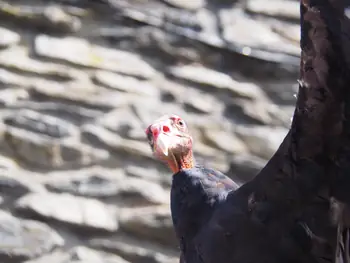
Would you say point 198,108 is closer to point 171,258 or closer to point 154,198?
point 154,198

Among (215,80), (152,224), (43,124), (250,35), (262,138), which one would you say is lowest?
(152,224)

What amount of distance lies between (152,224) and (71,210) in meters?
0.21

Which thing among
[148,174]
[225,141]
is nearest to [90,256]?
Answer: [148,174]

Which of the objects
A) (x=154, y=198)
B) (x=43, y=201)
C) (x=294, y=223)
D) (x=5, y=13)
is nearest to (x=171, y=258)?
(x=154, y=198)

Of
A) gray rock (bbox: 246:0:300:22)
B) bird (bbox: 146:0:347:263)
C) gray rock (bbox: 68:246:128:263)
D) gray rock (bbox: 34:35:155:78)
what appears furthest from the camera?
gray rock (bbox: 246:0:300:22)

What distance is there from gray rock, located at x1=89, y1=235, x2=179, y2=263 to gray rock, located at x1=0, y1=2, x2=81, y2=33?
62 cm

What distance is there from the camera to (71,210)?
1.69 meters

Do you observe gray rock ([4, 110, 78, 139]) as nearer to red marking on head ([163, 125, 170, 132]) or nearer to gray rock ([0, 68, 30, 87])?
gray rock ([0, 68, 30, 87])

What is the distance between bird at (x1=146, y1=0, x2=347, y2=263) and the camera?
0.63m

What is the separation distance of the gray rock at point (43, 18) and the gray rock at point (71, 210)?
0.49m

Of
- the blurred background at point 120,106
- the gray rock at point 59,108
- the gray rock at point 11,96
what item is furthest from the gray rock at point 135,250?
the gray rock at point 11,96

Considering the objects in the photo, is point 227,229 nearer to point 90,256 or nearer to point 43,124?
point 90,256

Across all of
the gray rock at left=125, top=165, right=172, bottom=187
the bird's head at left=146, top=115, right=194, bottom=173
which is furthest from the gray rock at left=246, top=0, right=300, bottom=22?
the bird's head at left=146, top=115, right=194, bottom=173

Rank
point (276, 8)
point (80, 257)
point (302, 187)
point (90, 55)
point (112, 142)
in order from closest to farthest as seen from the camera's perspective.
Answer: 1. point (302, 187)
2. point (80, 257)
3. point (112, 142)
4. point (90, 55)
5. point (276, 8)
